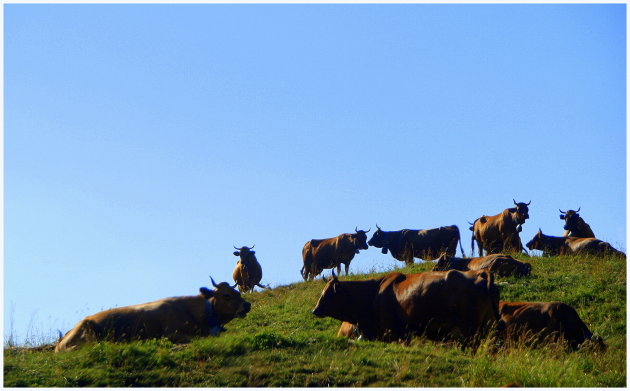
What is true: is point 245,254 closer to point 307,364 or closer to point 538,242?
point 538,242

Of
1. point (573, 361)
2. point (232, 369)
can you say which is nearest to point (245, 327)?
point (232, 369)

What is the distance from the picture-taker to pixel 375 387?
462 inches

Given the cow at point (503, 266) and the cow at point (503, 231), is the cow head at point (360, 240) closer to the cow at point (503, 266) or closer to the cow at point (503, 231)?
the cow at point (503, 231)

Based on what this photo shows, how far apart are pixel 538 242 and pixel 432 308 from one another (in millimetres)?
14288

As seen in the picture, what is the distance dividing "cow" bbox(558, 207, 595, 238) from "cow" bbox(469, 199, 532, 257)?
5.54ft

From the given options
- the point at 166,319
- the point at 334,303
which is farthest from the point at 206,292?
the point at 334,303

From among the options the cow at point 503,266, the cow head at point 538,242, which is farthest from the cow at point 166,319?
the cow head at point 538,242

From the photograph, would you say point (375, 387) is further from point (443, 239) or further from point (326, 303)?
point (443, 239)

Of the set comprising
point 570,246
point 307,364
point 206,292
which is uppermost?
point 570,246

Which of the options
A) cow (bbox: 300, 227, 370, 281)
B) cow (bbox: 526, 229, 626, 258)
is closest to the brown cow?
cow (bbox: 526, 229, 626, 258)

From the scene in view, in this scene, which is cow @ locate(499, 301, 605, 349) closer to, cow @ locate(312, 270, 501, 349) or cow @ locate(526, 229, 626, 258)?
cow @ locate(312, 270, 501, 349)

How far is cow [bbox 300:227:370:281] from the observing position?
3334 centimetres

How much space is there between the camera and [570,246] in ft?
85.7

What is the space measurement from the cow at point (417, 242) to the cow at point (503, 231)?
3.24 feet
